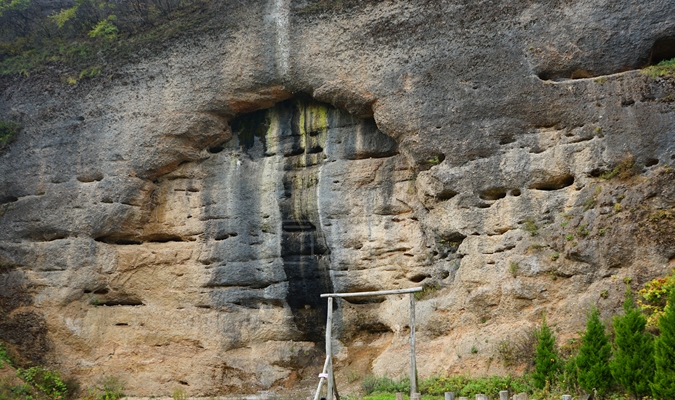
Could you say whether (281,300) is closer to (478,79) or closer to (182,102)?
(182,102)

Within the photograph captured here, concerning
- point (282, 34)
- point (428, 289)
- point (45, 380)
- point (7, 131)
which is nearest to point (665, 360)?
point (428, 289)

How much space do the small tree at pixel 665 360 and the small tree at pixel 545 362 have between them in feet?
5.75

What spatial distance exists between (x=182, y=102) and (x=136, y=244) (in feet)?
11.0

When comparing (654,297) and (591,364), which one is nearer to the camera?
(591,364)

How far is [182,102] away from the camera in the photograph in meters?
15.7

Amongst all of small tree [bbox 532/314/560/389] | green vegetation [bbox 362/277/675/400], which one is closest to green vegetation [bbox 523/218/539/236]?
green vegetation [bbox 362/277/675/400]

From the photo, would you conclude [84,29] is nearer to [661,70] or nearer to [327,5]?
[327,5]

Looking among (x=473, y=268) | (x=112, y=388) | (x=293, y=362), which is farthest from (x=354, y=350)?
(x=112, y=388)

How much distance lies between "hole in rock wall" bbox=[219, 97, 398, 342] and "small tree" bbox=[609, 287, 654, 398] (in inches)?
236

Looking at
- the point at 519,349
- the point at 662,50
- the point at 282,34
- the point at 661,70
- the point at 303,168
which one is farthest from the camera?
the point at 303,168

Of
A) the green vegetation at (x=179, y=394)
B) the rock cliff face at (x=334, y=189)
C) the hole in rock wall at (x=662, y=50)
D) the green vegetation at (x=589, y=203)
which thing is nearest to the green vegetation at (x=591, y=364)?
the rock cliff face at (x=334, y=189)

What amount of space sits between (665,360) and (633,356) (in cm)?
67

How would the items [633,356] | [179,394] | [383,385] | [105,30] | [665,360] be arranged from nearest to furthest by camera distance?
[665,360] < [633,356] < [383,385] < [179,394] < [105,30]

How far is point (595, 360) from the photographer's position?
10.0m
